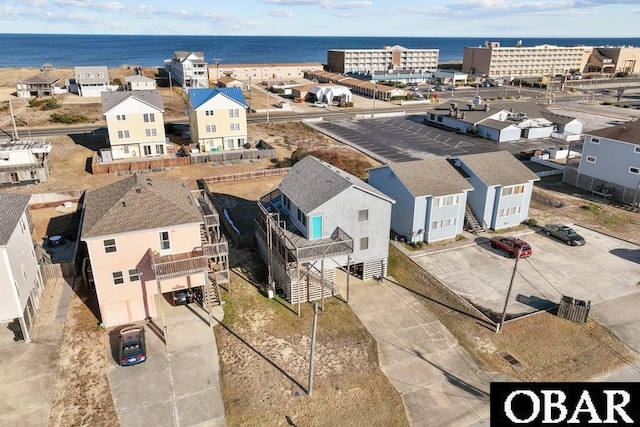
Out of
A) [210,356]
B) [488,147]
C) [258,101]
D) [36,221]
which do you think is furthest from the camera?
[258,101]

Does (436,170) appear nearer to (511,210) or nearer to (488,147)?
(511,210)

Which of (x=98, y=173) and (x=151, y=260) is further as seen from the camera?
(x=98, y=173)

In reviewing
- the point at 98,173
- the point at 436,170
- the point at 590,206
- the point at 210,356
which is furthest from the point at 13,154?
the point at 590,206

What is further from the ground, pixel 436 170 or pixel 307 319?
pixel 436 170

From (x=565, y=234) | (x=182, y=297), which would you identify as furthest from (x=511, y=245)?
(x=182, y=297)

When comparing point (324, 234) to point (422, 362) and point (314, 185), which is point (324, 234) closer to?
point (314, 185)

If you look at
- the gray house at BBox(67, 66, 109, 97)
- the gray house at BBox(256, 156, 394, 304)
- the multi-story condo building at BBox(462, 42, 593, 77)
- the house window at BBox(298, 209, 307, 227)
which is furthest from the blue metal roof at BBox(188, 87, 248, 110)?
the multi-story condo building at BBox(462, 42, 593, 77)
